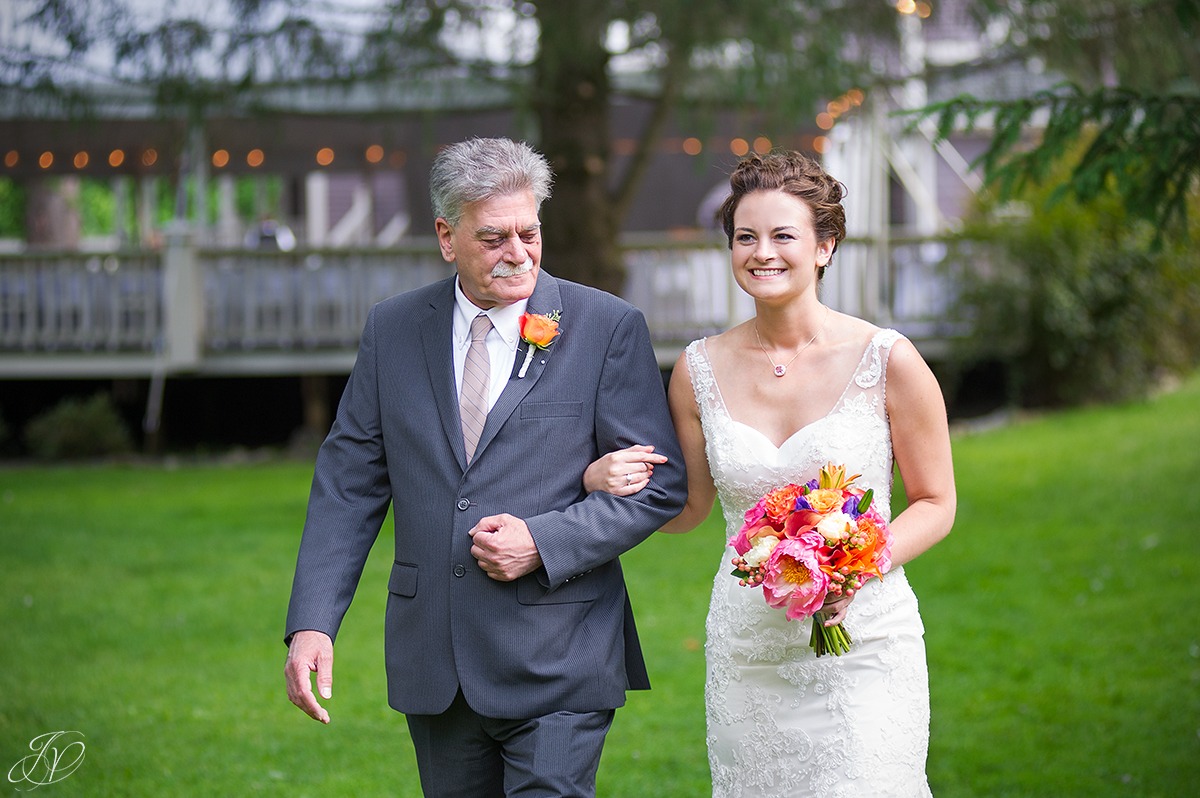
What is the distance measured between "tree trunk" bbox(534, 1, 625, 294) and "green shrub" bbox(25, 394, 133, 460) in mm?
6698

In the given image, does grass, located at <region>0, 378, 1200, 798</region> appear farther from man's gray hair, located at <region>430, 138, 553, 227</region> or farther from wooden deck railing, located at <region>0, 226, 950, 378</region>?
man's gray hair, located at <region>430, 138, 553, 227</region>

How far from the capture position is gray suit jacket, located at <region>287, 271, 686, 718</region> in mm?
3365

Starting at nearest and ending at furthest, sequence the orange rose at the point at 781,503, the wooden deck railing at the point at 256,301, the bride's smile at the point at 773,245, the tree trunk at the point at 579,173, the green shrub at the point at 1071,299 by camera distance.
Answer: the orange rose at the point at 781,503, the bride's smile at the point at 773,245, the tree trunk at the point at 579,173, the green shrub at the point at 1071,299, the wooden deck railing at the point at 256,301

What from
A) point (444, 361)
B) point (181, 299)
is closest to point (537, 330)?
point (444, 361)

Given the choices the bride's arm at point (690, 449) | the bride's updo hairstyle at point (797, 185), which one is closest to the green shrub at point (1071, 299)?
the bride's arm at point (690, 449)

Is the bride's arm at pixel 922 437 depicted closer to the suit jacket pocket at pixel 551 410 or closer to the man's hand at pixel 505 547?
the suit jacket pocket at pixel 551 410

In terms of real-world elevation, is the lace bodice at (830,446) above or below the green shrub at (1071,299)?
above

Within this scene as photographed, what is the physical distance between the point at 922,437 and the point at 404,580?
1370mm

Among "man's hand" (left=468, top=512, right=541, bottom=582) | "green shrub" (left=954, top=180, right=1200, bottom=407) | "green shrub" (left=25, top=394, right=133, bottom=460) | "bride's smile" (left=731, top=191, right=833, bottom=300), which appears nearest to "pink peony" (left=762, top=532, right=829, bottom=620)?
"man's hand" (left=468, top=512, right=541, bottom=582)

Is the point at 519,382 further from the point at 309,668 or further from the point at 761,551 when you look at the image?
the point at 309,668

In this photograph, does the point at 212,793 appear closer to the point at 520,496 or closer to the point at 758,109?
the point at 520,496

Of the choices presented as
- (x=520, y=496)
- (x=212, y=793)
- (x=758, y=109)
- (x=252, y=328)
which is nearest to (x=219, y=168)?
(x=252, y=328)

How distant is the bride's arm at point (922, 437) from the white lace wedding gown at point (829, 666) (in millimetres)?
43

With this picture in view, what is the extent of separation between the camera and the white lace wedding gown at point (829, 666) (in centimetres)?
355
